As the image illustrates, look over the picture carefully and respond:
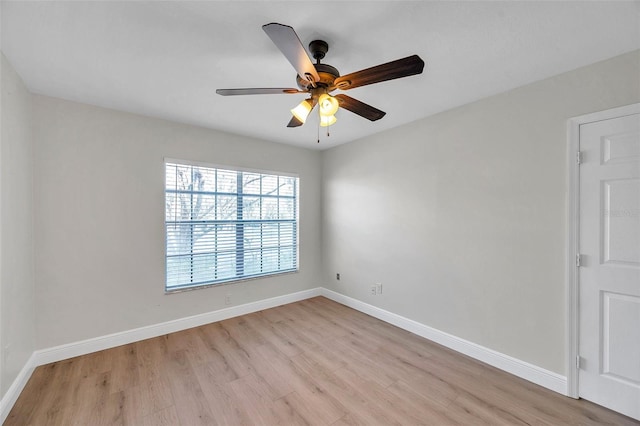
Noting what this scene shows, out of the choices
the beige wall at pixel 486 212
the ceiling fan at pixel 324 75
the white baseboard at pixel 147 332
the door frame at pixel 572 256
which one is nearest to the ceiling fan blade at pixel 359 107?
the ceiling fan at pixel 324 75

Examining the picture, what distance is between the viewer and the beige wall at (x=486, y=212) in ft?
6.82

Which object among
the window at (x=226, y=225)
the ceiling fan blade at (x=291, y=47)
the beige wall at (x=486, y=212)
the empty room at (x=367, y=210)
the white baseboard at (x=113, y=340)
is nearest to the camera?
the ceiling fan blade at (x=291, y=47)

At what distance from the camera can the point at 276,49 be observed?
176cm

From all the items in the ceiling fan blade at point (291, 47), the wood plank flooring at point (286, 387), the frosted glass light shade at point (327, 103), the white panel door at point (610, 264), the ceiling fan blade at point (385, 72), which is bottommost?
the wood plank flooring at point (286, 387)

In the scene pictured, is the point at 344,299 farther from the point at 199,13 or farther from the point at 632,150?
the point at 199,13

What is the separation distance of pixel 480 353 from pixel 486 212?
4.44ft

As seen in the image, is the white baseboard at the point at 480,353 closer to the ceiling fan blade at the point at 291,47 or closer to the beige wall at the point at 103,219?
the beige wall at the point at 103,219

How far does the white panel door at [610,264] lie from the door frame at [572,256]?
0.03m

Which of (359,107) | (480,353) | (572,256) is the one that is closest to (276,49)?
(359,107)

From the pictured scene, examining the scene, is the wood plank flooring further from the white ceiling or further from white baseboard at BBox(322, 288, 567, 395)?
the white ceiling

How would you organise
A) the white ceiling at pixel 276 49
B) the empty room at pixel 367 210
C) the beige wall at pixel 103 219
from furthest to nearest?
the beige wall at pixel 103 219, the empty room at pixel 367 210, the white ceiling at pixel 276 49

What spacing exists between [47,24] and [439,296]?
12.4 feet

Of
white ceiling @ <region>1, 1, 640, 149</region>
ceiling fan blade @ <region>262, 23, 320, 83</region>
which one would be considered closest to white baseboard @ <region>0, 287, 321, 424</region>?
white ceiling @ <region>1, 1, 640, 149</region>

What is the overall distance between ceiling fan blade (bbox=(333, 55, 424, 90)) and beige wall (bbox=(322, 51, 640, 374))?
150cm
